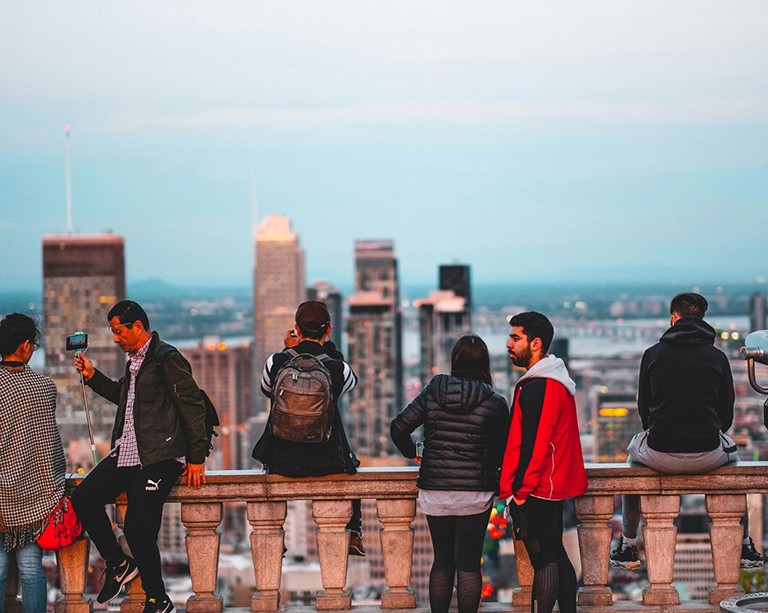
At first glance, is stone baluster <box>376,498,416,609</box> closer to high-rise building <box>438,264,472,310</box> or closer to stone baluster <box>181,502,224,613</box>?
stone baluster <box>181,502,224,613</box>

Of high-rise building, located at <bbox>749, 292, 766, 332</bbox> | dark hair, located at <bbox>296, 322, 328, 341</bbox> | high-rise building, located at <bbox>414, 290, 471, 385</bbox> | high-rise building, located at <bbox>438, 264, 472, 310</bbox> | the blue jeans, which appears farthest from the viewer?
high-rise building, located at <bbox>438, 264, 472, 310</bbox>

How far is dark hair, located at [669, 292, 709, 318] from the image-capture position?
325 inches

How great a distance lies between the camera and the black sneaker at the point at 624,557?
860 centimetres

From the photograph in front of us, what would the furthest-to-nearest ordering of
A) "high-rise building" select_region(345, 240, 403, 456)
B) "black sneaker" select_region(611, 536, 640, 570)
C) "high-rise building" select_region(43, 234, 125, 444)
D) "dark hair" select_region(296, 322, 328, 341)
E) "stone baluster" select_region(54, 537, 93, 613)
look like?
"high-rise building" select_region(345, 240, 403, 456)
"high-rise building" select_region(43, 234, 125, 444)
"black sneaker" select_region(611, 536, 640, 570)
"stone baluster" select_region(54, 537, 93, 613)
"dark hair" select_region(296, 322, 328, 341)

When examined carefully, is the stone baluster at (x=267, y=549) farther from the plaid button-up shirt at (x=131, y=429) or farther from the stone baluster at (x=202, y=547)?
the plaid button-up shirt at (x=131, y=429)

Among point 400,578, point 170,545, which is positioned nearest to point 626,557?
point 400,578

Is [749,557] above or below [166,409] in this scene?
below

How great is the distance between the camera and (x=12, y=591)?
8562 mm

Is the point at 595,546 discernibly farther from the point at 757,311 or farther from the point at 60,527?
the point at 757,311

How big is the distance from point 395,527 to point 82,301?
132322 mm

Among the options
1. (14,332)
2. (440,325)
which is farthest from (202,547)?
(440,325)

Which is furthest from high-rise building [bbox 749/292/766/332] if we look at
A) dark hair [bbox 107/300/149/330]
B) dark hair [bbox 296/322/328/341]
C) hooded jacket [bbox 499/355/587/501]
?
dark hair [bbox 107/300/149/330]

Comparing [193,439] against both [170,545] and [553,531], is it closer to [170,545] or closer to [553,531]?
[553,531]

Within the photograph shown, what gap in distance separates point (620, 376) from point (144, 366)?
136836 millimetres
